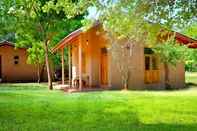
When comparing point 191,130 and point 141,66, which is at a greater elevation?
point 141,66

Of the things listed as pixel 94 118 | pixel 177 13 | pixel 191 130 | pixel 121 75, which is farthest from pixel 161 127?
pixel 121 75

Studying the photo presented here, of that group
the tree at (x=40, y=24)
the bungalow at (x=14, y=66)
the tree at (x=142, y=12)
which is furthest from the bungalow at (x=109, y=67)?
the bungalow at (x=14, y=66)

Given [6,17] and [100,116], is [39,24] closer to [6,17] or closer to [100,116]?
[6,17]

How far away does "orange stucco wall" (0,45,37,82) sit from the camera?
4306 cm

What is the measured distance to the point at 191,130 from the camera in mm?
11109

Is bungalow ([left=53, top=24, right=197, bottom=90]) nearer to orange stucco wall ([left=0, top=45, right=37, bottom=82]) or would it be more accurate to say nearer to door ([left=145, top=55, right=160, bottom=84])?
door ([left=145, top=55, right=160, bottom=84])

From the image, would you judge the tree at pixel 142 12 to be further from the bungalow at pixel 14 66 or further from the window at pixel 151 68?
the bungalow at pixel 14 66

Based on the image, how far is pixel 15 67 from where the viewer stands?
43.5 metres

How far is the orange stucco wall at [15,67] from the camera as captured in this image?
141 ft

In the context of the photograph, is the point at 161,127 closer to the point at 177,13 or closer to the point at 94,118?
the point at 94,118

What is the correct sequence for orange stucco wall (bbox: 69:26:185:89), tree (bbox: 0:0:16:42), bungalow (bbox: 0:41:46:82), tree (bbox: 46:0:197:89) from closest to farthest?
1. tree (bbox: 46:0:197:89)
2. orange stucco wall (bbox: 69:26:185:89)
3. tree (bbox: 0:0:16:42)
4. bungalow (bbox: 0:41:46:82)

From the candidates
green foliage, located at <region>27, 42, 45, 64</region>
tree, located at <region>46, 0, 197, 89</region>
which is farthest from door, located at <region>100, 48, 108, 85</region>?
tree, located at <region>46, 0, 197, 89</region>

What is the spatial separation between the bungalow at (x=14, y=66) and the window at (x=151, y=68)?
1637 cm

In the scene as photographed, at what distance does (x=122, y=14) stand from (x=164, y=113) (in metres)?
3.46
